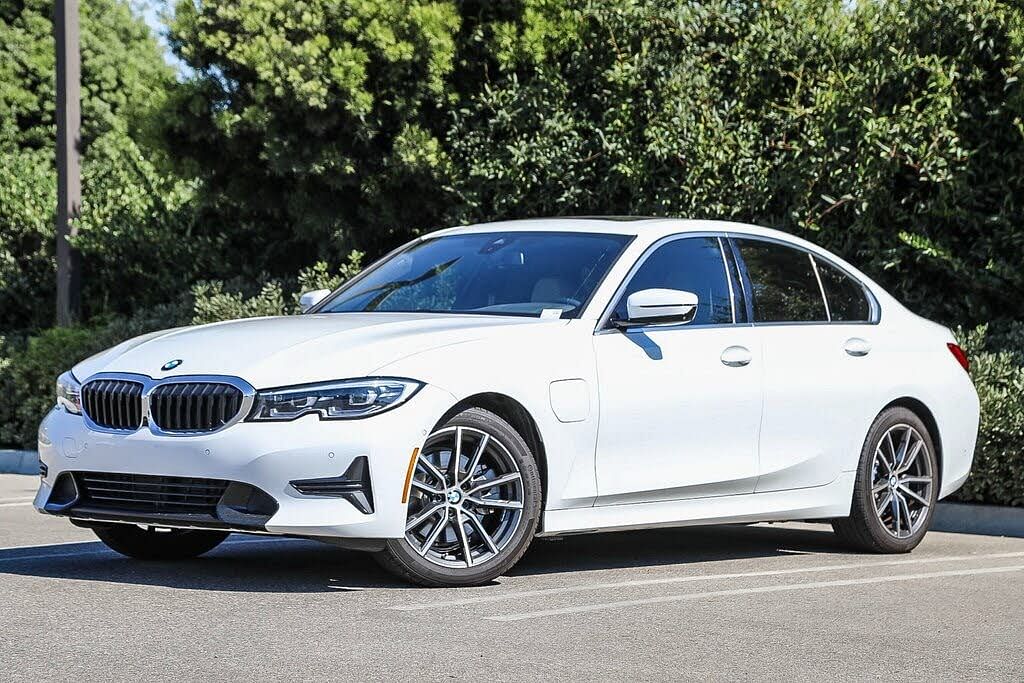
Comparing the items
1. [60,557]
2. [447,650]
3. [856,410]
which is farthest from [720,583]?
[60,557]

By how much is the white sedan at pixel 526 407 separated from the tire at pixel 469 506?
0.01 meters

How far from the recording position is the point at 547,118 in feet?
50.1

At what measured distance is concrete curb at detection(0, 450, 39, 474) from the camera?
14.2 meters

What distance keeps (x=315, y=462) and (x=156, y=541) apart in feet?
5.37

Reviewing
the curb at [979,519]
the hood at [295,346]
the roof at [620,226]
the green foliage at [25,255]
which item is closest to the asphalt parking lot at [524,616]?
the hood at [295,346]

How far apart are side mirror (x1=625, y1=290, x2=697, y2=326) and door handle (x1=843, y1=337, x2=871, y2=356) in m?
1.44

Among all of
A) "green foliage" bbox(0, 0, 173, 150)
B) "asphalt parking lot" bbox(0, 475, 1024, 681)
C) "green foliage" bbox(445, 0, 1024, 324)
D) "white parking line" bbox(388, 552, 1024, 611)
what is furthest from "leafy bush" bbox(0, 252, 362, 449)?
"green foliage" bbox(0, 0, 173, 150)

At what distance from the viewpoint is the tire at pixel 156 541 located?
26.0ft

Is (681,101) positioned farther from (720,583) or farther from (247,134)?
(720,583)

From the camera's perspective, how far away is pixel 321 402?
6.78 m

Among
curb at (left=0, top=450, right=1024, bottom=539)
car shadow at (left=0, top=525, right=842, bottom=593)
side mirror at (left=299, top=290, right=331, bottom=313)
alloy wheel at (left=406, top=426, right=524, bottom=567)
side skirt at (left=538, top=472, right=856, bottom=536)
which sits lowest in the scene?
curb at (left=0, top=450, right=1024, bottom=539)

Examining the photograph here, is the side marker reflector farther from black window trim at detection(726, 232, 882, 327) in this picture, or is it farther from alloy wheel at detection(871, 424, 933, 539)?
alloy wheel at detection(871, 424, 933, 539)

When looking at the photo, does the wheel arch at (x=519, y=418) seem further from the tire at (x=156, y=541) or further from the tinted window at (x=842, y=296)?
the tinted window at (x=842, y=296)

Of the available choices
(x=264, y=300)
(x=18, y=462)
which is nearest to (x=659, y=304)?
(x=264, y=300)
